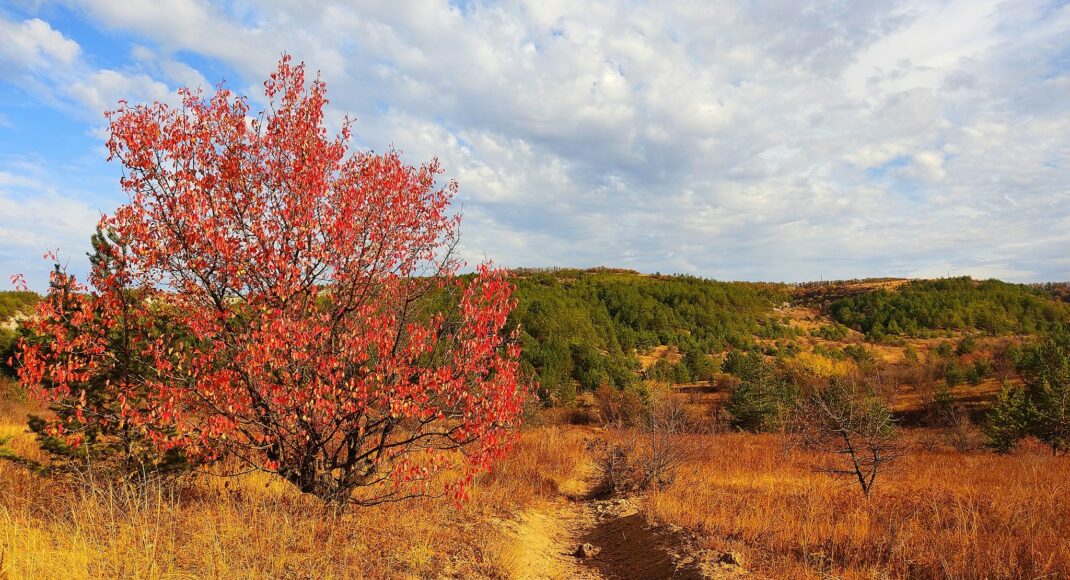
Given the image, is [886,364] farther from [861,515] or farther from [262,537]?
[262,537]

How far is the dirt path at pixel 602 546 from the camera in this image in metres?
6.71

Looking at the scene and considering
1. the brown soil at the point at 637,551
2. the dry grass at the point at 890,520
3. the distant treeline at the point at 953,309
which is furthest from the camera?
the distant treeline at the point at 953,309

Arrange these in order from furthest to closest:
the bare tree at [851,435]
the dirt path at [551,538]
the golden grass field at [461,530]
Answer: the bare tree at [851,435]
the dirt path at [551,538]
the golden grass field at [461,530]

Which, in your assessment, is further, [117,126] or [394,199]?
[394,199]

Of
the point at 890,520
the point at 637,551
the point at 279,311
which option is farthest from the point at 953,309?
the point at 279,311

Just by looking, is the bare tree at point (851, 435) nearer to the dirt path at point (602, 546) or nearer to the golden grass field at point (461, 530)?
the golden grass field at point (461, 530)

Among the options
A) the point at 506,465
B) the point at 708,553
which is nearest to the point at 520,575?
the point at 708,553

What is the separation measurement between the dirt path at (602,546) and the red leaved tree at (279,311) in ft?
7.78

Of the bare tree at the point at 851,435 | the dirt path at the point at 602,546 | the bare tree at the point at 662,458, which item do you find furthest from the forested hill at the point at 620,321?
the dirt path at the point at 602,546

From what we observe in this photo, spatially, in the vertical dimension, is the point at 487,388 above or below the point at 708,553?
above

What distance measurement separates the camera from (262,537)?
18.9ft

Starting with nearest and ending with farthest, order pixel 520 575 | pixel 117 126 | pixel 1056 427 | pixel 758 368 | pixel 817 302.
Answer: pixel 117 126, pixel 520 575, pixel 1056 427, pixel 758 368, pixel 817 302

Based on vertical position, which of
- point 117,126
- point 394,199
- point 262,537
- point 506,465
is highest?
point 117,126

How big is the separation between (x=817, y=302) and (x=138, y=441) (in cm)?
7484
